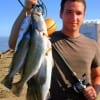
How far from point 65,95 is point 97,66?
0.60 metres

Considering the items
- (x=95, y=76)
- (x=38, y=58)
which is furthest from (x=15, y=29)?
(x=95, y=76)

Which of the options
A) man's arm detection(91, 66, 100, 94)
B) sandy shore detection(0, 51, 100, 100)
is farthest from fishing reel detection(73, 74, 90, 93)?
sandy shore detection(0, 51, 100, 100)

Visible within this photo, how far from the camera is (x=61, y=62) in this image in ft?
18.7

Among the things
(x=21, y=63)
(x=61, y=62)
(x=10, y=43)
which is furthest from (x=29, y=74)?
(x=61, y=62)

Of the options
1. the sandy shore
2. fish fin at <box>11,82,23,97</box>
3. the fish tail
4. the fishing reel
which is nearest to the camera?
fish fin at <box>11,82,23,97</box>

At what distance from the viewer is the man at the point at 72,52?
5.64m

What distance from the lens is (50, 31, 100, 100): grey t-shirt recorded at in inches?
224

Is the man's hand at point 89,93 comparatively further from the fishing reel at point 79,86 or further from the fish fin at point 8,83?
the fish fin at point 8,83

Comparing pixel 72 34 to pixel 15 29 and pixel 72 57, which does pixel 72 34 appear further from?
pixel 15 29

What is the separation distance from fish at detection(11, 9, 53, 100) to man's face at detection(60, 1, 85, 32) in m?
0.77

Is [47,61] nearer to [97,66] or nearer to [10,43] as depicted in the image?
[10,43]

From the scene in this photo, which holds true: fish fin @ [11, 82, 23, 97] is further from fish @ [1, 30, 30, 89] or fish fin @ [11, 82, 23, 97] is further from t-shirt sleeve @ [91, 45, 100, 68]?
t-shirt sleeve @ [91, 45, 100, 68]

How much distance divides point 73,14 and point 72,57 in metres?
0.51

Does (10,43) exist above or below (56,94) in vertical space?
above
